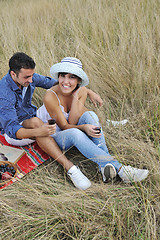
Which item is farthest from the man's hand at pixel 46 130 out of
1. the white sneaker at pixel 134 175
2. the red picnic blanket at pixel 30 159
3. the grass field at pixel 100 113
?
the white sneaker at pixel 134 175

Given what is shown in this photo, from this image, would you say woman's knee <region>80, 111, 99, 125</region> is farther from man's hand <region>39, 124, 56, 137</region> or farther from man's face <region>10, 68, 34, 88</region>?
man's face <region>10, 68, 34, 88</region>

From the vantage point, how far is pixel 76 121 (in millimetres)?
2654

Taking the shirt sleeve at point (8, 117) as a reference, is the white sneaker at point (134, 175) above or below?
below

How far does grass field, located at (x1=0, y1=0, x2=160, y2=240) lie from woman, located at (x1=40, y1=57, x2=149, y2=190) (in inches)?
3.9

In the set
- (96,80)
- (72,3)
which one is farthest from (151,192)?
(72,3)

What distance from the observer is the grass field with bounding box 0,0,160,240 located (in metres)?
1.75

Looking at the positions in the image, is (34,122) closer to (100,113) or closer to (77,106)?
(77,106)

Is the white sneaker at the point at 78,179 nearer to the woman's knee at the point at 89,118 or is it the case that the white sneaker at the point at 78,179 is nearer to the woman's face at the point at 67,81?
the woman's knee at the point at 89,118

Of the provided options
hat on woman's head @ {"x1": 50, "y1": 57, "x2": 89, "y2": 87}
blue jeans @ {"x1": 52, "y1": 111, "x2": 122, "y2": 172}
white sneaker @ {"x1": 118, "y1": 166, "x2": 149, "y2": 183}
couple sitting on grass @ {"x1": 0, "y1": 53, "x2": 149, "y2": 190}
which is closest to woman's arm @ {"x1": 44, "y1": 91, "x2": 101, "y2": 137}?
couple sitting on grass @ {"x1": 0, "y1": 53, "x2": 149, "y2": 190}

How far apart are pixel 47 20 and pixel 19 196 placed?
149 inches

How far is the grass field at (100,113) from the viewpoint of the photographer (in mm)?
1747

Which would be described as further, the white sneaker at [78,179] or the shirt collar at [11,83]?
the shirt collar at [11,83]

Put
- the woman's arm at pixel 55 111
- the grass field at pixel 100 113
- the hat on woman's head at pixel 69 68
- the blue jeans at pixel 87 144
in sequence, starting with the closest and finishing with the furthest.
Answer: the grass field at pixel 100 113 → the blue jeans at pixel 87 144 → the hat on woman's head at pixel 69 68 → the woman's arm at pixel 55 111

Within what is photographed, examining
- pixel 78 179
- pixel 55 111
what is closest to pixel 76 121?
pixel 55 111
